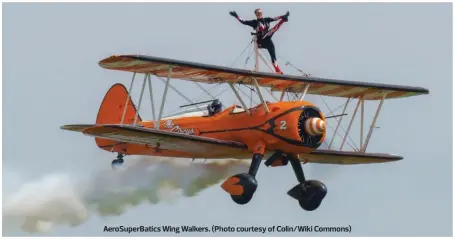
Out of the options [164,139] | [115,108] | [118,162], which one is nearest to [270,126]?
[164,139]

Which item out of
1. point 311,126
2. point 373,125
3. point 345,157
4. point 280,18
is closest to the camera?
point 311,126

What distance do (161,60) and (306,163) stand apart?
4991 millimetres

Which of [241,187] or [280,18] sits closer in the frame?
[241,187]

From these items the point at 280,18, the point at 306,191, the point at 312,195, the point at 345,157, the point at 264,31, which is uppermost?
the point at 280,18

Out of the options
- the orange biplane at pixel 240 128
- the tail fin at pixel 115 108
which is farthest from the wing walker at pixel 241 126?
the tail fin at pixel 115 108

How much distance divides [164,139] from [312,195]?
3.26 m

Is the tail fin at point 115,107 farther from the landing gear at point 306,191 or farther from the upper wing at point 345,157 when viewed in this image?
the landing gear at point 306,191

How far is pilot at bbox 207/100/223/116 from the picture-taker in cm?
2906

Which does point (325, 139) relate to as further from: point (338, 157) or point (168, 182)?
point (168, 182)

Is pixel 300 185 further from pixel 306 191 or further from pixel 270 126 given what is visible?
pixel 270 126

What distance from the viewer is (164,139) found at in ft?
90.2

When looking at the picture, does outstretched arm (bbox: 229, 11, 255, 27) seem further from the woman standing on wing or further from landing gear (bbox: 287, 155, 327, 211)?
landing gear (bbox: 287, 155, 327, 211)

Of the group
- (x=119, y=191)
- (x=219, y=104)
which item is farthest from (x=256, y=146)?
Answer: (x=119, y=191)

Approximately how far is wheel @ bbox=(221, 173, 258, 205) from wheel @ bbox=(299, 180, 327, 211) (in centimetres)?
157
